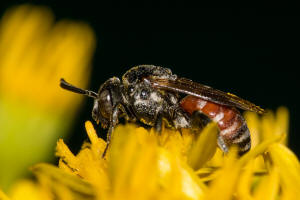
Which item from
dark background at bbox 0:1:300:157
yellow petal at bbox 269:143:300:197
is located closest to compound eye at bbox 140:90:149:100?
yellow petal at bbox 269:143:300:197

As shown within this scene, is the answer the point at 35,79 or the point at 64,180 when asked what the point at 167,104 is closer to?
the point at 64,180

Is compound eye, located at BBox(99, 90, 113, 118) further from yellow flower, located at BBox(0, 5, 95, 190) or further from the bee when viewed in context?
yellow flower, located at BBox(0, 5, 95, 190)

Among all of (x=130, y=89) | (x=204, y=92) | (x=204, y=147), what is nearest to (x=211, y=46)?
(x=130, y=89)

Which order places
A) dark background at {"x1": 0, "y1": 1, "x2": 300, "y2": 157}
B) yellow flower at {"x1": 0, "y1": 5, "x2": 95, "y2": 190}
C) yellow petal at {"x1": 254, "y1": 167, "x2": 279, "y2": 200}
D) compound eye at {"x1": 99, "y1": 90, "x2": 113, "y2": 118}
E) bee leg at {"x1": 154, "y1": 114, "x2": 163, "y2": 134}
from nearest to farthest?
1. yellow petal at {"x1": 254, "y1": 167, "x2": 279, "y2": 200}
2. bee leg at {"x1": 154, "y1": 114, "x2": 163, "y2": 134}
3. compound eye at {"x1": 99, "y1": 90, "x2": 113, "y2": 118}
4. yellow flower at {"x1": 0, "y1": 5, "x2": 95, "y2": 190}
5. dark background at {"x1": 0, "y1": 1, "x2": 300, "y2": 157}

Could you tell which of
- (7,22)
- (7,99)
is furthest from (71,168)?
(7,22)

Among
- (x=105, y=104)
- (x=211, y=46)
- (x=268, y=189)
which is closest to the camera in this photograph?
(x=268, y=189)

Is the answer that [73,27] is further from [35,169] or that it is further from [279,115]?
[35,169]
